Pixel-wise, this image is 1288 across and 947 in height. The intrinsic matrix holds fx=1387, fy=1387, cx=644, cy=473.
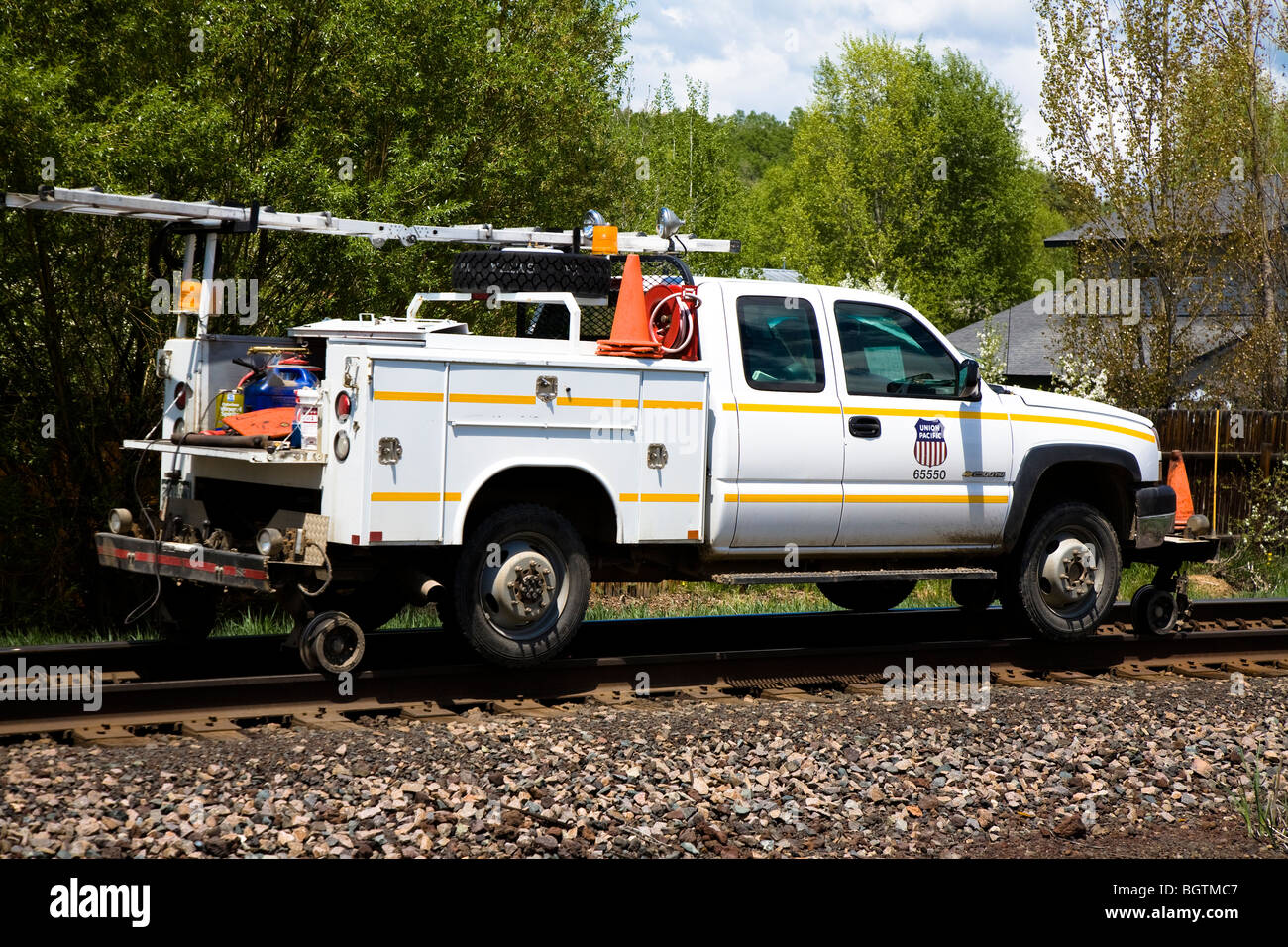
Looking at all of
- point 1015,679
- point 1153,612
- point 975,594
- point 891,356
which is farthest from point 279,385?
point 1153,612

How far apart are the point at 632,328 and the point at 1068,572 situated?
3.82 m

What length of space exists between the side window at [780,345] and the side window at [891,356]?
221 mm

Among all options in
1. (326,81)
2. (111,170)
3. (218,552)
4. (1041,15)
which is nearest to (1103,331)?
(1041,15)

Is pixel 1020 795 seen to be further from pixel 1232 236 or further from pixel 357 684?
pixel 1232 236

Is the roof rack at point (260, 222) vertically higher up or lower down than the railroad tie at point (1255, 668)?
higher up

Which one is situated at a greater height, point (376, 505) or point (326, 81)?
point (326, 81)

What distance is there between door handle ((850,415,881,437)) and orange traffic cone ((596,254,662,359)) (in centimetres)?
144

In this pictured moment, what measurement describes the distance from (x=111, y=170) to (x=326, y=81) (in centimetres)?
277

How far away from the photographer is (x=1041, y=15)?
21562 mm

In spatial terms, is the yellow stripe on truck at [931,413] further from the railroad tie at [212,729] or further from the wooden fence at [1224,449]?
the wooden fence at [1224,449]

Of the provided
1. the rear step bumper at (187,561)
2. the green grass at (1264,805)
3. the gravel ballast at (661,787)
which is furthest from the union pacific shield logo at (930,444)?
the rear step bumper at (187,561)

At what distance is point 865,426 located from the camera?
8758 millimetres

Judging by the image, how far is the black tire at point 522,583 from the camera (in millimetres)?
7605
